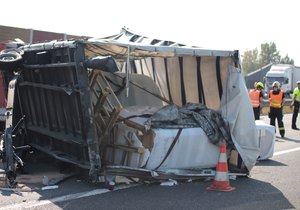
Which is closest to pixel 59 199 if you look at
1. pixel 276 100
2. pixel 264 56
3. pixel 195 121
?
pixel 195 121

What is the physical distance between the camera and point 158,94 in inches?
366

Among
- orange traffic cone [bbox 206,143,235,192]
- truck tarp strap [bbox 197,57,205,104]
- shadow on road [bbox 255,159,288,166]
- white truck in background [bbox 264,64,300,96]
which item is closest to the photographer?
orange traffic cone [bbox 206,143,235,192]

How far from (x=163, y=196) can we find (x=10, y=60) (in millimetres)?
3315

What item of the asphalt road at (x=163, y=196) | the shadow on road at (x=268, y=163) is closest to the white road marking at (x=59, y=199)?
the asphalt road at (x=163, y=196)

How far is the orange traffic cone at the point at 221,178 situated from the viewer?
6.71 metres

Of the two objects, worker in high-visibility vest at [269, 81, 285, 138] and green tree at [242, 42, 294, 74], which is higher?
worker in high-visibility vest at [269, 81, 285, 138]

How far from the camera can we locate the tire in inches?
295

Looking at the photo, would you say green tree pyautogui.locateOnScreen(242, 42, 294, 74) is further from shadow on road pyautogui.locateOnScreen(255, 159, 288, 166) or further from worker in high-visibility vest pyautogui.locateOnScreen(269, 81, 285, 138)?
shadow on road pyautogui.locateOnScreen(255, 159, 288, 166)

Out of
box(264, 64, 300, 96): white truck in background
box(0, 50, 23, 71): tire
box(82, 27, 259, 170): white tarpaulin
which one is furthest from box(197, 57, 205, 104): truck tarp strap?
box(264, 64, 300, 96): white truck in background

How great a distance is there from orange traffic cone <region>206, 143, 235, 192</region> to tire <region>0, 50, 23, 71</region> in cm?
347

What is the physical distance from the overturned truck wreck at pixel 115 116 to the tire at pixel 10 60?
0.11 meters

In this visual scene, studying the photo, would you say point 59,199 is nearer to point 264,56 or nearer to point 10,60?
point 10,60

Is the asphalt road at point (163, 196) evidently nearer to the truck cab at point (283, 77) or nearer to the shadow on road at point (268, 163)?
the shadow on road at point (268, 163)

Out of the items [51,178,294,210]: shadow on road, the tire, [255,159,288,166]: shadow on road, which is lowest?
[255,159,288,166]: shadow on road
